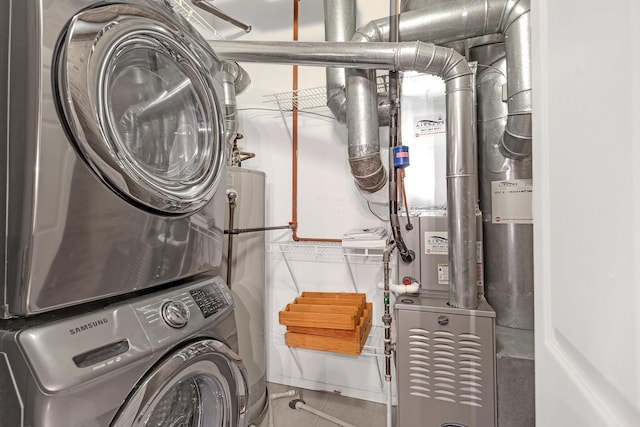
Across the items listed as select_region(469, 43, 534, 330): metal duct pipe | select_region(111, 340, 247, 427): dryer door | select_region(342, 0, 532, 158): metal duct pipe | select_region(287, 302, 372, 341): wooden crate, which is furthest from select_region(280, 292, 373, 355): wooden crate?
select_region(342, 0, 532, 158): metal duct pipe

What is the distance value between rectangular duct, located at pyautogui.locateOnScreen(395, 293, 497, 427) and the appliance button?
89 cm

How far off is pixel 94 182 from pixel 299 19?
2.09 metres

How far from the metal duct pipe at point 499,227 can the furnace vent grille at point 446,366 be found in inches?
14.4

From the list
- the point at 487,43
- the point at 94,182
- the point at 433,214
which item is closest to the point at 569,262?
the point at 94,182

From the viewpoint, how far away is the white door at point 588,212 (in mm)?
339

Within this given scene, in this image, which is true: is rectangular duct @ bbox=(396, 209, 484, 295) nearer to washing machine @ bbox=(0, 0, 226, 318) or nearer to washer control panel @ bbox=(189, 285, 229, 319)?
washer control panel @ bbox=(189, 285, 229, 319)

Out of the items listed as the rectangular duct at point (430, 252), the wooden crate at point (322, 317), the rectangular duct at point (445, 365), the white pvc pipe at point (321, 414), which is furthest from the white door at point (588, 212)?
the white pvc pipe at point (321, 414)

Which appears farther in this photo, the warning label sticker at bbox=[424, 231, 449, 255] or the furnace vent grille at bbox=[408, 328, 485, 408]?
the warning label sticker at bbox=[424, 231, 449, 255]

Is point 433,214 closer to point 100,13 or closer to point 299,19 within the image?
point 100,13

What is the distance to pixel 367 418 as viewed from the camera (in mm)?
1808

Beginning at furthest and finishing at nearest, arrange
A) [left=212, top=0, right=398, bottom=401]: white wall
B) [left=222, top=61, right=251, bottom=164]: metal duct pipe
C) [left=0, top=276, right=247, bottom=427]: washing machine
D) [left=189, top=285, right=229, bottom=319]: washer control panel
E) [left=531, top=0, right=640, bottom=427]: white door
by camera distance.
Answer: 1. [left=212, top=0, right=398, bottom=401]: white wall
2. [left=222, top=61, right=251, bottom=164]: metal duct pipe
3. [left=189, top=285, right=229, bottom=319]: washer control panel
4. [left=0, top=276, right=247, bottom=427]: washing machine
5. [left=531, top=0, right=640, bottom=427]: white door

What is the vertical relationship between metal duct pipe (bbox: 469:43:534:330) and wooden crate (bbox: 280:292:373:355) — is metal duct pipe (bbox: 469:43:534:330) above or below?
above

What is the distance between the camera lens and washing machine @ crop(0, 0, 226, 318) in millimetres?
537

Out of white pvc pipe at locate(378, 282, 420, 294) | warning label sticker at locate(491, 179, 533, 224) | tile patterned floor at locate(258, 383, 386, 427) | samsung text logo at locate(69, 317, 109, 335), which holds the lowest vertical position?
tile patterned floor at locate(258, 383, 386, 427)
